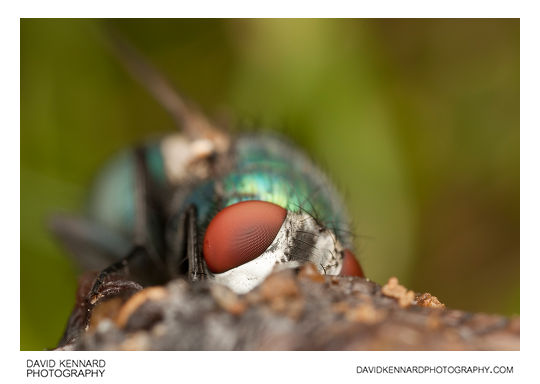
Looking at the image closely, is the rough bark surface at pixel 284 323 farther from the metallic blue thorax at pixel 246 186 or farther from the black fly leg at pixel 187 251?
the metallic blue thorax at pixel 246 186

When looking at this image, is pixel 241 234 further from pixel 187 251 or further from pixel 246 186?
pixel 246 186

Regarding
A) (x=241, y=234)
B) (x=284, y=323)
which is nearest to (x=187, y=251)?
(x=241, y=234)

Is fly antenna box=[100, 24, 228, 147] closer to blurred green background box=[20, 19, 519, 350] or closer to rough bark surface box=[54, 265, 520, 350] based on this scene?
blurred green background box=[20, 19, 519, 350]

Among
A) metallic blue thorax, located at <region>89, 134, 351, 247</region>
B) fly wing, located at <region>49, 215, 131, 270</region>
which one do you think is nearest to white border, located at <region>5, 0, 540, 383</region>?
metallic blue thorax, located at <region>89, 134, 351, 247</region>

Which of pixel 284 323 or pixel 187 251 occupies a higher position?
pixel 187 251
